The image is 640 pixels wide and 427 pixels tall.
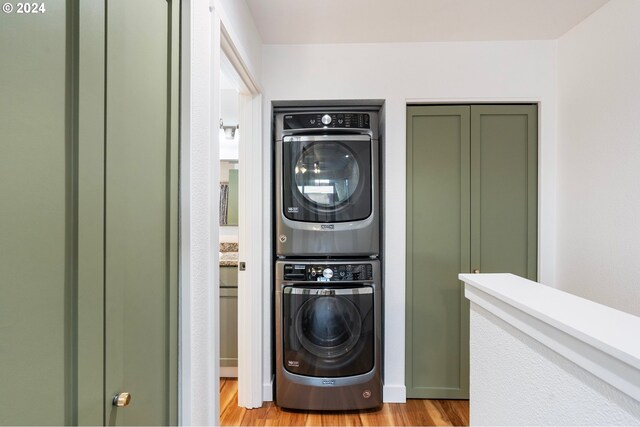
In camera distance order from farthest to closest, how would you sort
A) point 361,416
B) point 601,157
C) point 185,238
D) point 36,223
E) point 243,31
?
point 361,416 < point 601,157 < point 243,31 < point 185,238 < point 36,223

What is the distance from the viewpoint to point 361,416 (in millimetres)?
1920

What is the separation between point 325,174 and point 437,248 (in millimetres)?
954

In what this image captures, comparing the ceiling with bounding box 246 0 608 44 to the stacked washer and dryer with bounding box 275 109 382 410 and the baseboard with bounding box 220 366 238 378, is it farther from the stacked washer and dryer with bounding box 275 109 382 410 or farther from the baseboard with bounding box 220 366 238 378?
the baseboard with bounding box 220 366 238 378

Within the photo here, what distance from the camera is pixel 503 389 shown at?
94cm

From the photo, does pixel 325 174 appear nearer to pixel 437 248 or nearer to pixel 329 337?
pixel 437 248

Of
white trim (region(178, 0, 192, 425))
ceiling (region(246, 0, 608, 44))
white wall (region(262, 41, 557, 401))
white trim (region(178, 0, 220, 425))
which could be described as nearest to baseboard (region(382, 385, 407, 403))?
white wall (region(262, 41, 557, 401))

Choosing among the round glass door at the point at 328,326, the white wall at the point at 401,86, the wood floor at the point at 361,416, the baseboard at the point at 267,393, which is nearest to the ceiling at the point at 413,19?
the white wall at the point at 401,86

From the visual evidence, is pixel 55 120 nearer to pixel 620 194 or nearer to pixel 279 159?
pixel 279 159

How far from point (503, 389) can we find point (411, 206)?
4.33 feet

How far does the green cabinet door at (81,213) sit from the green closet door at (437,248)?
1680 millimetres

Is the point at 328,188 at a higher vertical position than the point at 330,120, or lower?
lower

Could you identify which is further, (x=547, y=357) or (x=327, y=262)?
(x=327, y=262)

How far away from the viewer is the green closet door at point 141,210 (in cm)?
68

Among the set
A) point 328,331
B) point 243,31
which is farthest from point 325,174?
point 328,331
